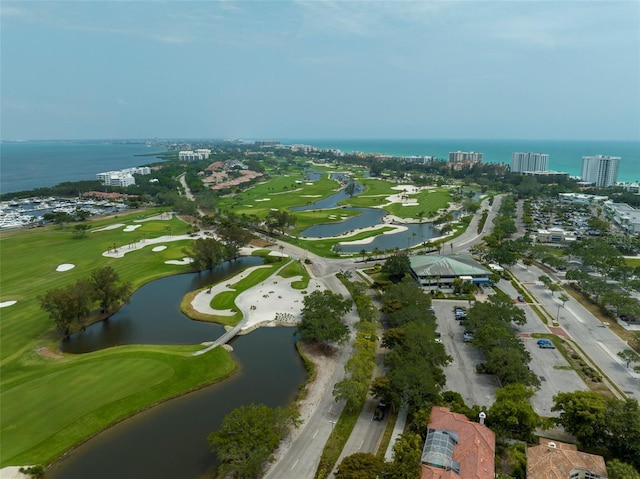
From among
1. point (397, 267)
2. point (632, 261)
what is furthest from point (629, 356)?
point (632, 261)

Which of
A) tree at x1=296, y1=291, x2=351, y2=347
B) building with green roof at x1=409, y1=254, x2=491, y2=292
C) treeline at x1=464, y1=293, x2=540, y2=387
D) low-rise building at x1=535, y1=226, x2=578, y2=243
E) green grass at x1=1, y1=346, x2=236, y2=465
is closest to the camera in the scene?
green grass at x1=1, y1=346, x2=236, y2=465

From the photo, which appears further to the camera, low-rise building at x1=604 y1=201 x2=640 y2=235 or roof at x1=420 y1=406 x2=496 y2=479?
low-rise building at x1=604 y1=201 x2=640 y2=235

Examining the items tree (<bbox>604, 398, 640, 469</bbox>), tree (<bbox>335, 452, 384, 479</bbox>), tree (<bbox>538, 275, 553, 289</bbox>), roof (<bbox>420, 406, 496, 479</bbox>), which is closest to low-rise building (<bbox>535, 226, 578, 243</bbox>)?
tree (<bbox>538, 275, 553, 289</bbox>)

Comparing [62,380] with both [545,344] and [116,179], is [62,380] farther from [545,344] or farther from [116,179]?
[116,179]

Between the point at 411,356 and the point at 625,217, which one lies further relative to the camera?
the point at 625,217

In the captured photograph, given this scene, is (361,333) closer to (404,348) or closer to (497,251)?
(404,348)

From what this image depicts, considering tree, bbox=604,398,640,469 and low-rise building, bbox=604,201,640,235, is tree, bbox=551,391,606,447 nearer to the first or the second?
tree, bbox=604,398,640,469

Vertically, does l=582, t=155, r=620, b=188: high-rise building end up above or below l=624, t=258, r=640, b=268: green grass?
above
